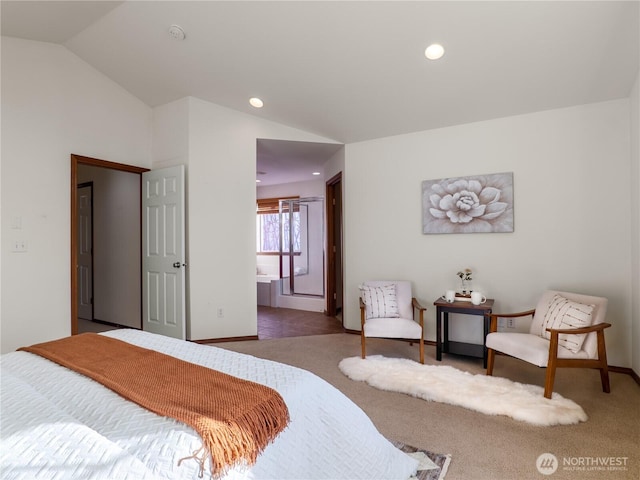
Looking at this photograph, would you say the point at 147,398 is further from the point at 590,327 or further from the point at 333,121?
the point at 333,121

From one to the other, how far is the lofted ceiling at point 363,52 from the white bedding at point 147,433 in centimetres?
253

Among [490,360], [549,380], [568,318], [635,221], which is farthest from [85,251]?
[635,221]

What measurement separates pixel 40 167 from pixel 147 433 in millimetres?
3434

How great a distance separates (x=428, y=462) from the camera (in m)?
1.84

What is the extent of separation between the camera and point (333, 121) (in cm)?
402

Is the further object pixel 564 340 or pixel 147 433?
pixel 564 340

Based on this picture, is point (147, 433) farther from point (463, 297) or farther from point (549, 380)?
point (463, 297)

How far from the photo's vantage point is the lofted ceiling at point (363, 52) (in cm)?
254

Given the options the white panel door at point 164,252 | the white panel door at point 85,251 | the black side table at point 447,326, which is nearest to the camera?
the black side table at point 447,326

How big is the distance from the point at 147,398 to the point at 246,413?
349 mm

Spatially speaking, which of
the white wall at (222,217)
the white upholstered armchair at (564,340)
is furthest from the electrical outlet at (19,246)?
the white upholstered armchair at (564,340)

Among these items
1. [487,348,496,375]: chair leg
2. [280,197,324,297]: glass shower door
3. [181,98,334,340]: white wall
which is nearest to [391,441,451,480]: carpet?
[487,348,496,375]: chair leg

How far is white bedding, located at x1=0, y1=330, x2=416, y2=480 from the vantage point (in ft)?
2.94

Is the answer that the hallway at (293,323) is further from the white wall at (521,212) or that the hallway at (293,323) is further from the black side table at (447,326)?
the black side table at (447,326)
